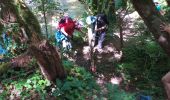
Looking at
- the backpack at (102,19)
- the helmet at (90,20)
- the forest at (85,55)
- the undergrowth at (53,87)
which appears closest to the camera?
the forest at (85,55)

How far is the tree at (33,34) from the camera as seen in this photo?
19.1ft

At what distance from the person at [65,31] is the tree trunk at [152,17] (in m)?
3.28

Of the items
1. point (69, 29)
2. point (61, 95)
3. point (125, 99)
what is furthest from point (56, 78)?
point (69, 29)

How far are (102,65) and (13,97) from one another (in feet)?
9.80

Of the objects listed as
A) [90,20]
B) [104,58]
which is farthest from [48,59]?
[104,58]

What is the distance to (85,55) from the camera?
9.34 metres

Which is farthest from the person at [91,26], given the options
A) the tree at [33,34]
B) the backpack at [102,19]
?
the tree at [33,34]

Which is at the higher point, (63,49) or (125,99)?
(63,49)

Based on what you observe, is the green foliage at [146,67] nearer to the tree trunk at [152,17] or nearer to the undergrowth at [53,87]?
the undergrowth at [53,87]

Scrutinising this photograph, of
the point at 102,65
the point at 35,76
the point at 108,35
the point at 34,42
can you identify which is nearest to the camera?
the point at 34,42

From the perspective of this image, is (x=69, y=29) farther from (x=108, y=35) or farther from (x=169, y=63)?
(x=169, y=63)

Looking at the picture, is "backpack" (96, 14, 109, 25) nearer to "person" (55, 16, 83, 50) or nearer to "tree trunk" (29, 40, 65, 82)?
"person" (55, 16, 83, 50)

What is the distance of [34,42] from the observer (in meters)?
6.15

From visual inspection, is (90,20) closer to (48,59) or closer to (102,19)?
(102,19)
